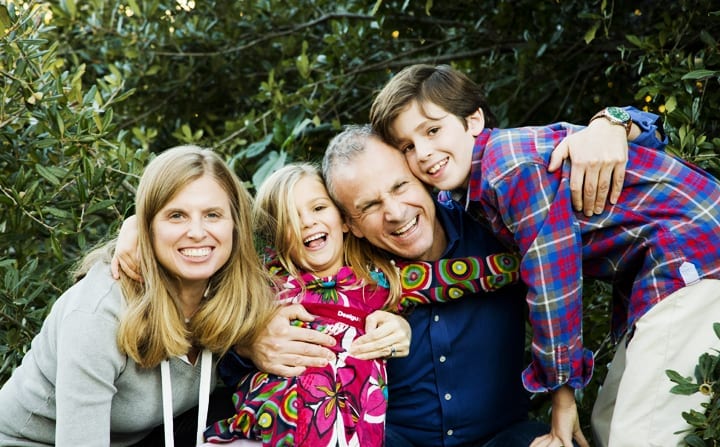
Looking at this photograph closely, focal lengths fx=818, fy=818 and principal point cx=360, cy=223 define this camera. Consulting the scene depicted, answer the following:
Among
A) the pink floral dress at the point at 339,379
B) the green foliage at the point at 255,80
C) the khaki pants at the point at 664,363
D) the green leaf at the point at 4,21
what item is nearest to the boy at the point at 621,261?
the khaki pants at the point at 664,363

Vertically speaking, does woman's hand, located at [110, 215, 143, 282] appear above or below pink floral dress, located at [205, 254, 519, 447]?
above

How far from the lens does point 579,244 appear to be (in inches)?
96.3

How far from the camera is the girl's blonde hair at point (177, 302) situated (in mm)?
2561

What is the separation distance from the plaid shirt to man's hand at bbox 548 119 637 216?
0.10 feet

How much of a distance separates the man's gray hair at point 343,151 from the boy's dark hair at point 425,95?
5 centimetres

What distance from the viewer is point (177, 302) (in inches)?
107

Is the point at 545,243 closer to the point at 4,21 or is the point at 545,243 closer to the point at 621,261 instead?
the point at 621,261

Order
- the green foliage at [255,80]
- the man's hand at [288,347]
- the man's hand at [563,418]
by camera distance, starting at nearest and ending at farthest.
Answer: the man's hand at [563,418]
the man's hand at [288,347]
the green foliage at [255,80]

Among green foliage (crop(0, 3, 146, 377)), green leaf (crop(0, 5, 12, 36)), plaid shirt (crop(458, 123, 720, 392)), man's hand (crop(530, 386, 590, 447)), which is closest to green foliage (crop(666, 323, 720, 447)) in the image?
plaid shirt (crop(458, 123, 720, 392))

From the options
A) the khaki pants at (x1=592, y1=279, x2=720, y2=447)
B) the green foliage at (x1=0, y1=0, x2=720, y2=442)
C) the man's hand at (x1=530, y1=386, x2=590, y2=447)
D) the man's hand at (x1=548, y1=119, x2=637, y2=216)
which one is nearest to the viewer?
the khaki pants at (x1=592, y1=279, x2=720, y2=447)

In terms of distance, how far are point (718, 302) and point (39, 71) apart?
2.50 meters

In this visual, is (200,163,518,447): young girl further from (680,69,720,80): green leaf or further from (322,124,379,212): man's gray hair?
(680,69,720,80): green leaf

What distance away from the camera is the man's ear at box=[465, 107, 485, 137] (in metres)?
2.80

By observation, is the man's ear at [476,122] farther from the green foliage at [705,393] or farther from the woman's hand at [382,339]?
the green foliage at [705,393]
